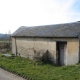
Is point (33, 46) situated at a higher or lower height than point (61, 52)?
higher

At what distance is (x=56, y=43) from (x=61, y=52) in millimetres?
1161

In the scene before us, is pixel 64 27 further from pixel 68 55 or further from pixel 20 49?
pixel 20 49

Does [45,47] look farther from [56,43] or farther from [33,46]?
[33,46]

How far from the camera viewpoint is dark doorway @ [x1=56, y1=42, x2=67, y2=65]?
1742 centimetres

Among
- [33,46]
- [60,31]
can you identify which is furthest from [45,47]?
[60,31]

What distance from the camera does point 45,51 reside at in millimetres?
18547

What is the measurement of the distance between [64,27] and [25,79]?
9014 millimetres

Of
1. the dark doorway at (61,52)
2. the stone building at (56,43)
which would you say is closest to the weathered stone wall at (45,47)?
the stone building at (56,43)

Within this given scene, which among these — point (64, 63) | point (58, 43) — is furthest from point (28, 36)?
point (64, 63)

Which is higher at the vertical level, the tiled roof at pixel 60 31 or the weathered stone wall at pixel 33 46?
the tiled roof at pixel 60 31

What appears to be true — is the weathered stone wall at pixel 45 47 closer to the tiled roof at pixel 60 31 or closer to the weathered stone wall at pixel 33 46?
the weathered stone wall at pixel 33 46

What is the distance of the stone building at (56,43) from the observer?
15.9 m

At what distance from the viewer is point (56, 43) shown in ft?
57.7

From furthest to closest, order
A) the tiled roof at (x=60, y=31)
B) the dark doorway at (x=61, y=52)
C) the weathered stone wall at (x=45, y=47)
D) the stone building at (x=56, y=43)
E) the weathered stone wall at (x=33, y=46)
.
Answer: the weathered stone wall at (x=33, y=46), the dark doorway at (x=61, y=52), the tiled roof at (x=60, y=31), the stone building at (x=56, y=43), the weathered stone wall at (x=45, y=47)
